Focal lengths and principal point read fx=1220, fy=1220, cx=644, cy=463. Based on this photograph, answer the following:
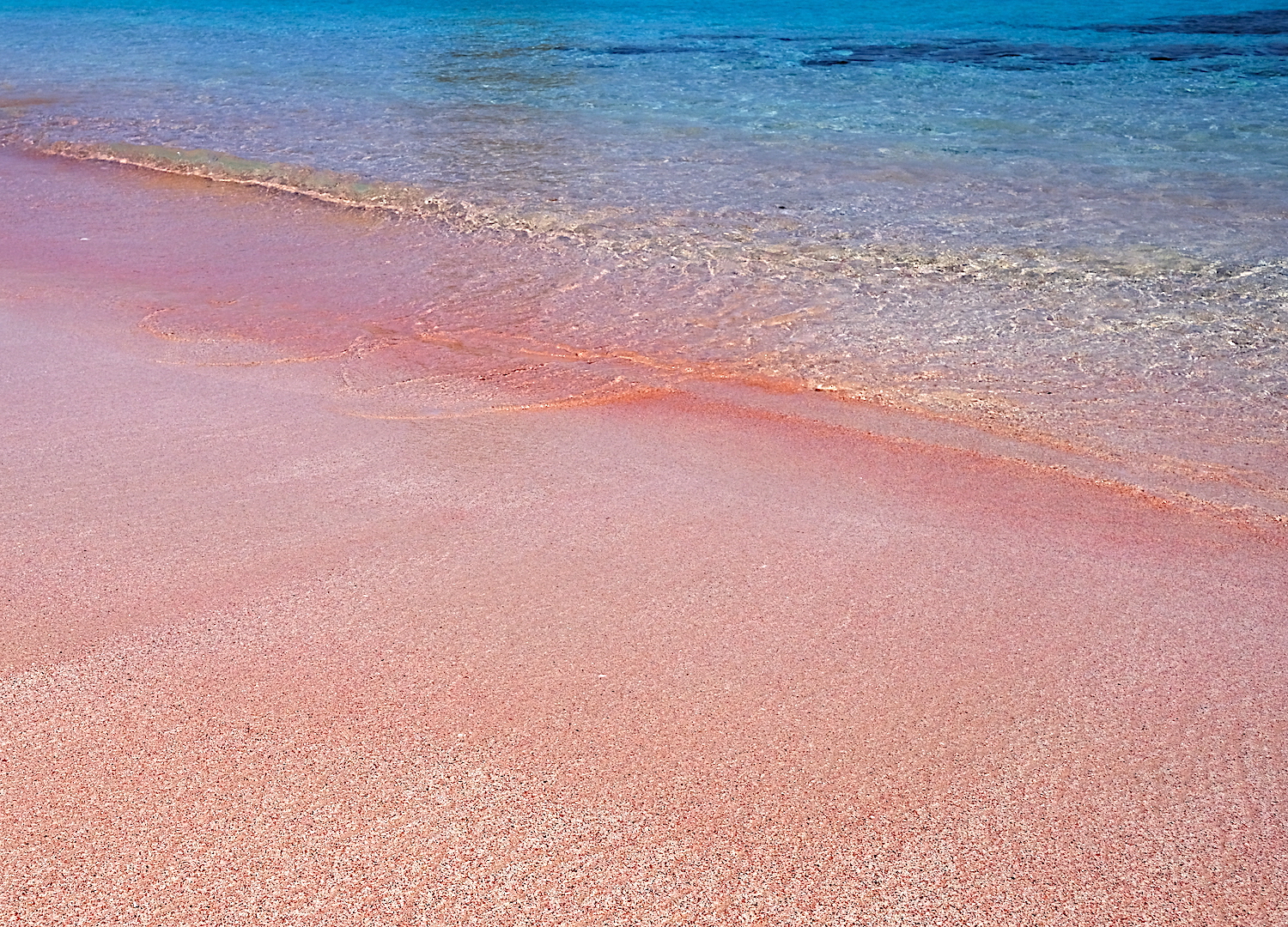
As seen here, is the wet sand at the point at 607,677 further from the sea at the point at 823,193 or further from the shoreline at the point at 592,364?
the sea at the point at 823,193

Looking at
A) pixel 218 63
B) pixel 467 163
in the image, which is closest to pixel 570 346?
pixel 467 163

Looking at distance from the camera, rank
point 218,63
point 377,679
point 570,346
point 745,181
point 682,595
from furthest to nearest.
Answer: point 218,63, point 745,181, point 570,346, point 682,595, point 377,679

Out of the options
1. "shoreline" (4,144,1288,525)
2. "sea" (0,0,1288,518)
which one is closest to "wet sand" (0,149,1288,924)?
"shoreline" (4,144,1288,525)

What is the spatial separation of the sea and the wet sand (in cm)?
65

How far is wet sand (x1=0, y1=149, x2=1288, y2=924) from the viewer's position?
6.61 feet

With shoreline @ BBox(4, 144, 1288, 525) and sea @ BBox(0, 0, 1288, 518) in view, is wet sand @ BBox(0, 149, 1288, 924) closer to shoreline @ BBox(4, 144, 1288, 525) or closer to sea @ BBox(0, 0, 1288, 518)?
shoreline @ BBox(4, 144, 1288, 525)

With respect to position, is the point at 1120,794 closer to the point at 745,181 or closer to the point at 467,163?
the point at 745,181

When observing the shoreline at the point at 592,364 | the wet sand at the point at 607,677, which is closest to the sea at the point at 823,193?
the shoreline at the point at 592,364

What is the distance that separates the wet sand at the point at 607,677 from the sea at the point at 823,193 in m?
0.65

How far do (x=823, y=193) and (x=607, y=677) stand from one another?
5.53 meters

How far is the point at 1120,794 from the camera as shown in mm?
2219

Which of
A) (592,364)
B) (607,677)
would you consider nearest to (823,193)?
(592,364)

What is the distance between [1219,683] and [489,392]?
99.2 inches

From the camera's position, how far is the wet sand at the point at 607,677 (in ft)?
6.61
